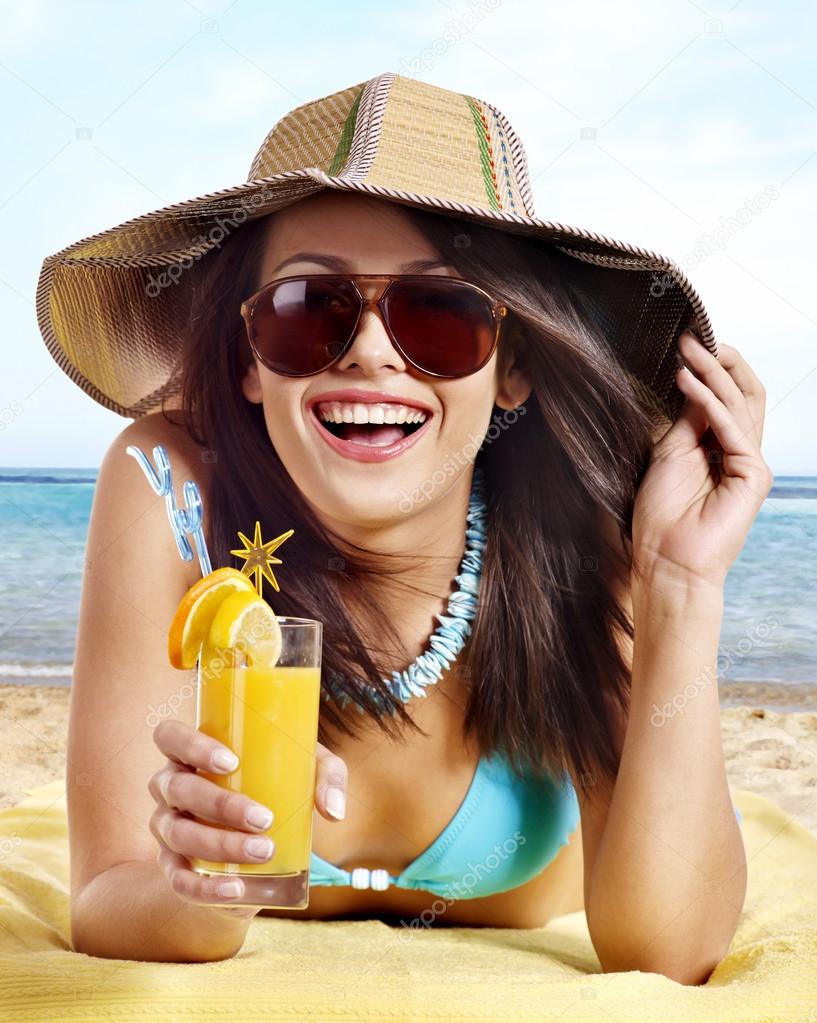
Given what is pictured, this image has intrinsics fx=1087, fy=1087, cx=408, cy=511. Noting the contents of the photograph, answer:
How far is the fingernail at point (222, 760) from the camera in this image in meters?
1.56

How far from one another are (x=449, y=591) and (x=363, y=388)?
0.66 meters

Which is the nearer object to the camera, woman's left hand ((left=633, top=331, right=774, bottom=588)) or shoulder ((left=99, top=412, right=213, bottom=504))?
woman's left hand ((left=633, top=331, right=774, bottom=588))

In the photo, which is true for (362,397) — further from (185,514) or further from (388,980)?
(388,980)

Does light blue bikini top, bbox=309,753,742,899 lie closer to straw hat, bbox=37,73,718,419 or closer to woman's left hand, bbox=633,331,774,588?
woman's left hand, bbox=633,331,774,588

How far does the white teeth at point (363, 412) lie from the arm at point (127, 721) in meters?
0.44

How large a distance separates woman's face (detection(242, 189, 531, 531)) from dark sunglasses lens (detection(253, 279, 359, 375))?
0.09 ft

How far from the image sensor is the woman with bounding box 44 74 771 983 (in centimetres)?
213

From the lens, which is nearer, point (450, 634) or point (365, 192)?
point (365, 192)

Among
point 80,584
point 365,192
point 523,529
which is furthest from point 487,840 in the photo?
point 80,584

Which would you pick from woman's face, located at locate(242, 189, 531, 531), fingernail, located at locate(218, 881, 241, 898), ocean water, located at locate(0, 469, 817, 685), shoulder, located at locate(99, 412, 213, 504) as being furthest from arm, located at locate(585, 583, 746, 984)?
ocean water, located at locate(0, 469, 817, 685)

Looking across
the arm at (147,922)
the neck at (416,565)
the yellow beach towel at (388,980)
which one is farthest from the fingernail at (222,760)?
the neck at (416,565)

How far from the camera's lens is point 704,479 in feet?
7.66

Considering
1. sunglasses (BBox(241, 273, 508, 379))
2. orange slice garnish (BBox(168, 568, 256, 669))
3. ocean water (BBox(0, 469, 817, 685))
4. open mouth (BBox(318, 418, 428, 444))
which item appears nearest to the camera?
orange slice garnish (BBox(168, 568, 256, 669))

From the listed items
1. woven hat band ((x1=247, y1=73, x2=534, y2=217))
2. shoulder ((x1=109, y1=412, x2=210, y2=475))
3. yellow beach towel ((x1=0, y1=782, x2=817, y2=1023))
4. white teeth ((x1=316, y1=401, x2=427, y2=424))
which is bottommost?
yellow beach towel ((x1=0, y1=782, x2=817, y2=1023))
